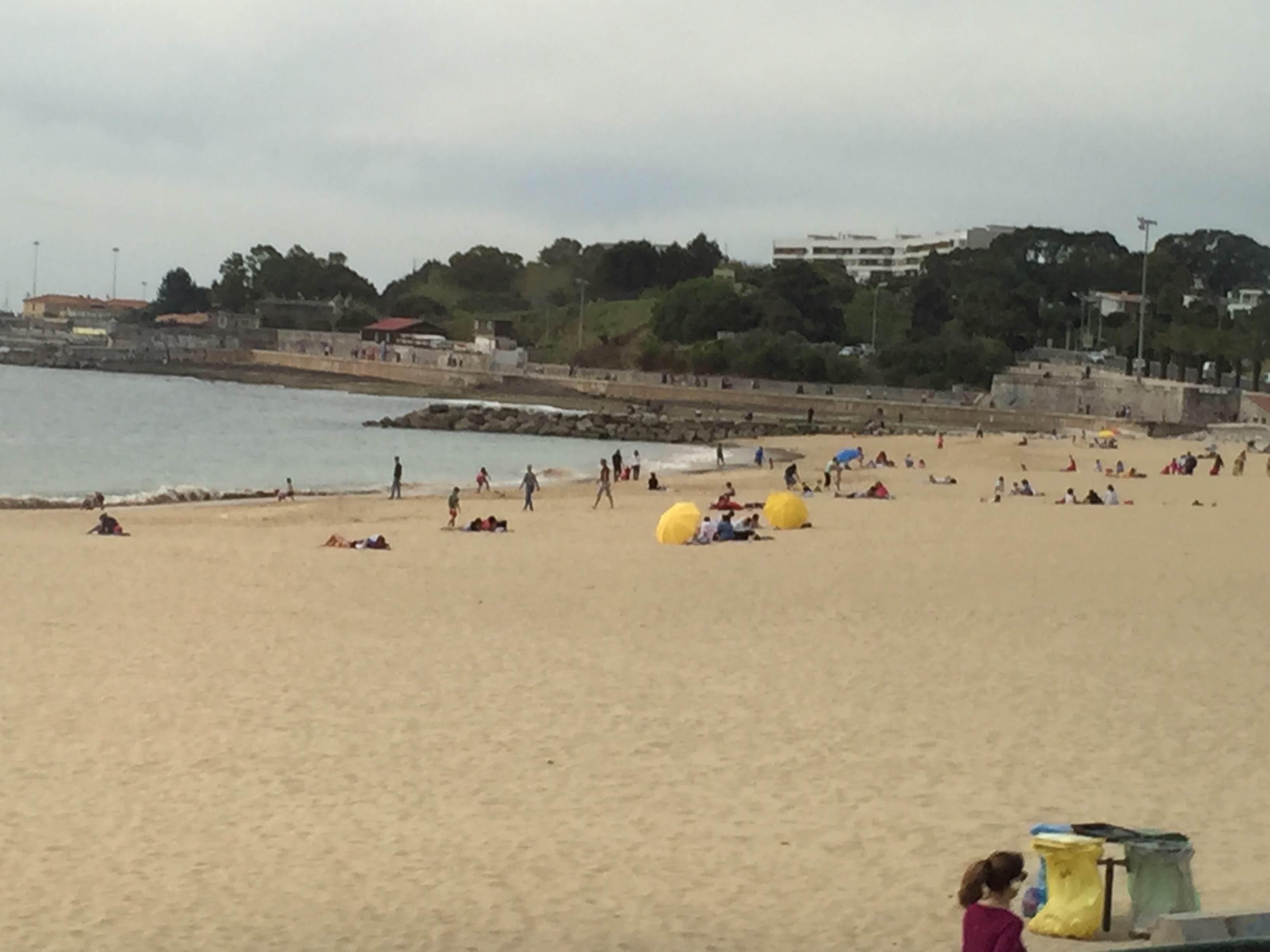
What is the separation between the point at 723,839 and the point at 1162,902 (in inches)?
83.2

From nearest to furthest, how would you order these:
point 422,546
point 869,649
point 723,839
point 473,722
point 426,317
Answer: point 723,839 → point 473,722 → point 869,649 → point 422,546 → point 426,317

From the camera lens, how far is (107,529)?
21.5m

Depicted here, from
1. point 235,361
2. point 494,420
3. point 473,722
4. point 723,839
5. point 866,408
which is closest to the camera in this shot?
point 723,839

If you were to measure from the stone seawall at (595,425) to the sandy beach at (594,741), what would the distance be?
4182 centimetres

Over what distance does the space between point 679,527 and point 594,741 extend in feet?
36.7

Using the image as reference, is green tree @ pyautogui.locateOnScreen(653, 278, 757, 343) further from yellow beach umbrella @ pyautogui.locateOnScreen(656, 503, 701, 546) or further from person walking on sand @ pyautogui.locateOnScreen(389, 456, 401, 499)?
yellow beach umbrella @ pyautogui.locateOnScreen(656, 503, 701, 546)

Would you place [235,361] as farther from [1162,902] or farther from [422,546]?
[1162,902]

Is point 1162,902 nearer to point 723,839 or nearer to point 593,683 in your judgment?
point 723,839

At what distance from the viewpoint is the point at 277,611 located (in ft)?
46.8

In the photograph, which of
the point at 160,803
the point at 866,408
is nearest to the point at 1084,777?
the point at 160,803

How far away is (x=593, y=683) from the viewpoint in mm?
11078

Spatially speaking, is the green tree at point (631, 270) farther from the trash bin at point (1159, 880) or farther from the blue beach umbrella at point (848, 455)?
the trash bin at point (1159, 880)

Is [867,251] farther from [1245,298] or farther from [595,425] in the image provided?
[595,425]

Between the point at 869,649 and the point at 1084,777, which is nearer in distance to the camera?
the point at 1084,777
